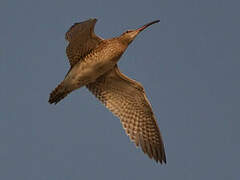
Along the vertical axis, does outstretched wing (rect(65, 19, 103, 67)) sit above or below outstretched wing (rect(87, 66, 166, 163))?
above

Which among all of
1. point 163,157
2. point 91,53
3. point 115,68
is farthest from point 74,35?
point 163,157

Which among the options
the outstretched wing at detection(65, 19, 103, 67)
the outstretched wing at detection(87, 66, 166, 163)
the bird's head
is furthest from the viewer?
the outstretched wing at detection(87, 66, 166, 163)

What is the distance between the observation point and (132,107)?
1380 cm

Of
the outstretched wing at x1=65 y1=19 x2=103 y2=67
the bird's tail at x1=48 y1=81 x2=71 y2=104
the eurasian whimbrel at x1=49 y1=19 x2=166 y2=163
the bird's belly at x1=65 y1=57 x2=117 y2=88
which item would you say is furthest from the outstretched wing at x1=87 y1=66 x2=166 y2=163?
the bird's tail at x1=48 y1=81 x2=71 y2=104

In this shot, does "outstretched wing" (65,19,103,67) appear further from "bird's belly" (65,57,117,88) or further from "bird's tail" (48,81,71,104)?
"bird's tail" (48,81,71,104)

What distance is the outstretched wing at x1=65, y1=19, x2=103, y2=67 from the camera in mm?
11605

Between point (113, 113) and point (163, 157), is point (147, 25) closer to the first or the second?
point (113, 113)

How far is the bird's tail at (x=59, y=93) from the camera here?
1251 cm

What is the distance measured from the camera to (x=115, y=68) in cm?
1306

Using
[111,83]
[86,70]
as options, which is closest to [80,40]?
[86,70]

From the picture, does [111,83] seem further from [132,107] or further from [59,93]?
[59,93]

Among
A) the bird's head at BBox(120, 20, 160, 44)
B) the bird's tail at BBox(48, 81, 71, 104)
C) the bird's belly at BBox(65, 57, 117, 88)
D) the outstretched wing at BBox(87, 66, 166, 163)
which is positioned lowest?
the outstretched wing at BBox(87, 66, 166, 163)

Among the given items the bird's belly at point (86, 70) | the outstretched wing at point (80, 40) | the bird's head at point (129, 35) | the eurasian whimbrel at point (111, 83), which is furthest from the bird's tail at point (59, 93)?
the bird's head at point (129, 35)

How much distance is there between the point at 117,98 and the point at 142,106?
0.70 meters
